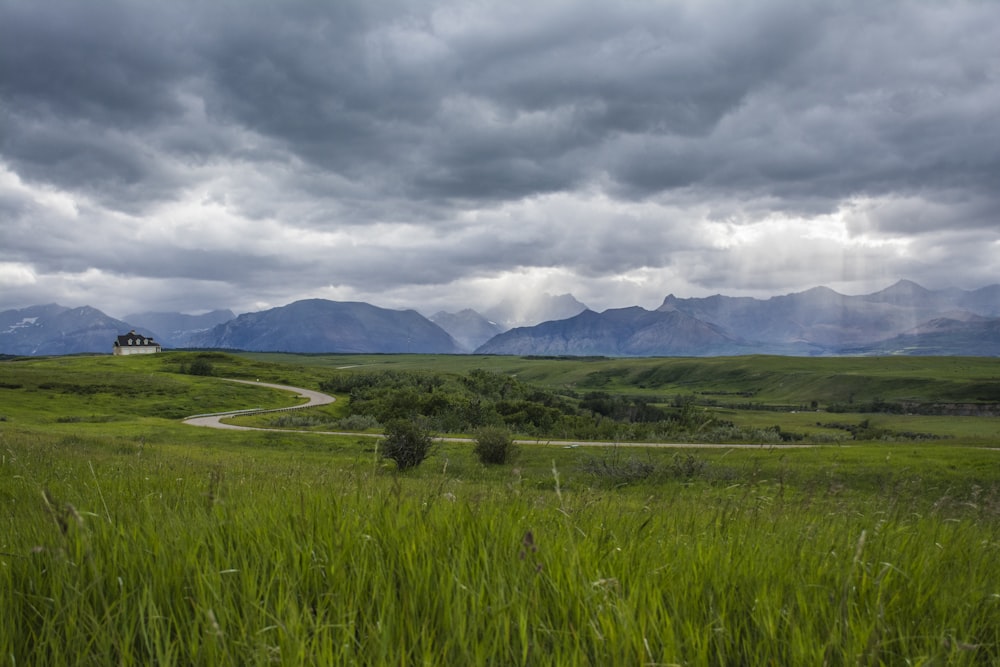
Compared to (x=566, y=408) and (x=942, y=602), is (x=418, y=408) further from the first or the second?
(x=942, y=602)

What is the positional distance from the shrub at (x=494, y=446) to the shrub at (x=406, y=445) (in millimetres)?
2853

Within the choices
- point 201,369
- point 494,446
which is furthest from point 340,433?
point 201,369

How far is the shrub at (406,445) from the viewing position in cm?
2775

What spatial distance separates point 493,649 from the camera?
2.29 m

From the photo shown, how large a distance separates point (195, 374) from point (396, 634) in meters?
135

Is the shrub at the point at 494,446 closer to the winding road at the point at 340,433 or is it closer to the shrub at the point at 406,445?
the winding road at the point at 340,433

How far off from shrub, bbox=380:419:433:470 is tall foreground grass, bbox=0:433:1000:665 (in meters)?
23.9

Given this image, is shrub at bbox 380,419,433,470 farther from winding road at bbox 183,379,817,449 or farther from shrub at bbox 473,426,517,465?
shrub at bbox 473,426,517,465

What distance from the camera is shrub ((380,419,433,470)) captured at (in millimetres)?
27750

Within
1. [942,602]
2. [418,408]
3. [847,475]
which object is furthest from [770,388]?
[942,602]

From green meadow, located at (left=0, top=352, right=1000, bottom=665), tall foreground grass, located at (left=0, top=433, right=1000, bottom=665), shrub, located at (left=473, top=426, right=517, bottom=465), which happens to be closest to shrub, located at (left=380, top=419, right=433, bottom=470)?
shrub, located at (left=473, top=426, right=517, bottom=465)

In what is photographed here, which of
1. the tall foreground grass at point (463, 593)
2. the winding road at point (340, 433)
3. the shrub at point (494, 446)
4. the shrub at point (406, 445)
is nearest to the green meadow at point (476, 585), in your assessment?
the tall foreground grass at point (463, 593)

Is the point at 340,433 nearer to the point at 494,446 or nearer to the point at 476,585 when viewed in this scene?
the point at 494,446

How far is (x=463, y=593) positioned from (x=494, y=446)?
91.8 ft
